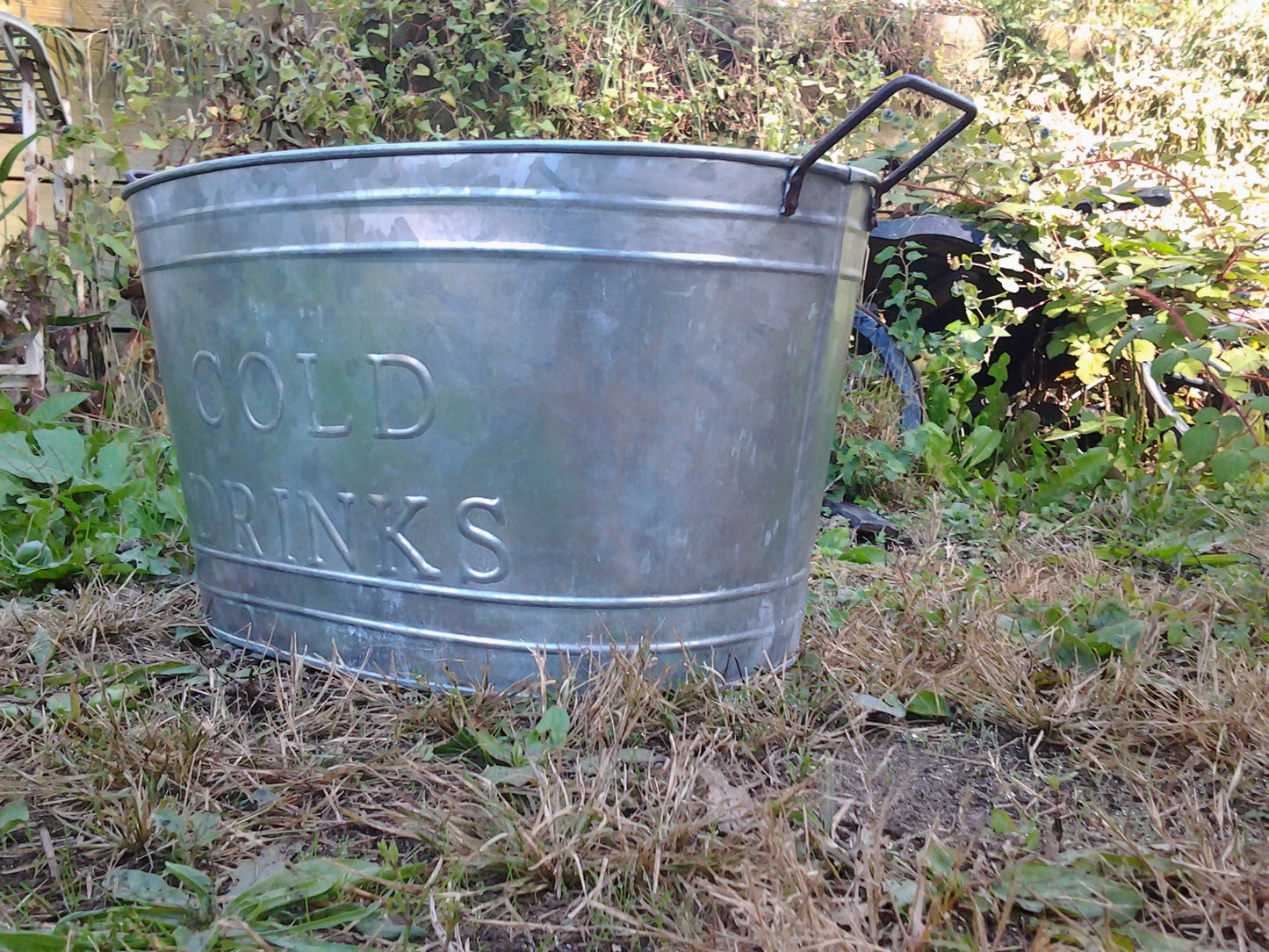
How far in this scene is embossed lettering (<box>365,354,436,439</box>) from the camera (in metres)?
1.26

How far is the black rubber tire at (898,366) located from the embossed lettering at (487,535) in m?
1.65

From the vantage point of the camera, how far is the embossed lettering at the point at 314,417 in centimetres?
131

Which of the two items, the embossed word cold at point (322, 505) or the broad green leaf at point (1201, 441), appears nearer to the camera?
the embossed word cold at point (322, 505)

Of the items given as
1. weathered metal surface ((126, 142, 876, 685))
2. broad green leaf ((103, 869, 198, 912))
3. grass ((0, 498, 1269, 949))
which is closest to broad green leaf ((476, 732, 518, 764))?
grass ((0, 498, 1269, 949))

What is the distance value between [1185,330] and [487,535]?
1.98 meters

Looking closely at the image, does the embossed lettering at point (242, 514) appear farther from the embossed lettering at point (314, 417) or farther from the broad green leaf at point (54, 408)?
the broad green leaf at point (54, 408)

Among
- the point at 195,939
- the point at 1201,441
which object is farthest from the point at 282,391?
the point at 1201,441

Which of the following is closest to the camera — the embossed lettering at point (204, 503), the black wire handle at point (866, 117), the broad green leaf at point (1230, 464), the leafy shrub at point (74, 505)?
the black wire handle at point (866, 117)

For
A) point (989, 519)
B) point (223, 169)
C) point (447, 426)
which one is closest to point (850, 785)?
point (447, 426)

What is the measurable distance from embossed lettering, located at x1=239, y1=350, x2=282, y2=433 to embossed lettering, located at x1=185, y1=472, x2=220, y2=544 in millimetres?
180

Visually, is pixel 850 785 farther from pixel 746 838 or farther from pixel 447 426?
pixel 447 426

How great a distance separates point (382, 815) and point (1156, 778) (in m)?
0.93

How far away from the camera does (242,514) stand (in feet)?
4.78

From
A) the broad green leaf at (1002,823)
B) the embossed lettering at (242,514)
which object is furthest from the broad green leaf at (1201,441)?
the embossed lettering at (242,514)
